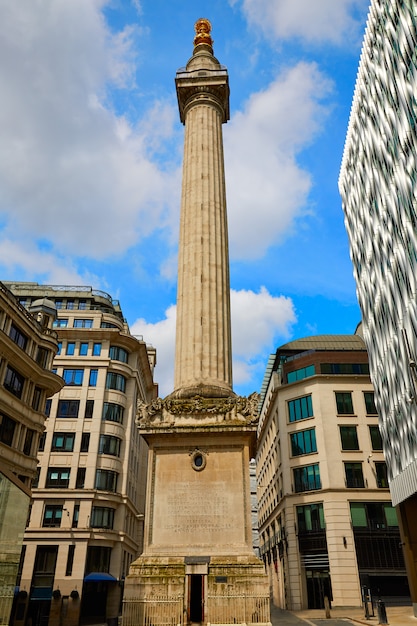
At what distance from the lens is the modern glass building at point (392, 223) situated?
3164cm

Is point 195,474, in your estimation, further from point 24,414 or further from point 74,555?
point 74,555

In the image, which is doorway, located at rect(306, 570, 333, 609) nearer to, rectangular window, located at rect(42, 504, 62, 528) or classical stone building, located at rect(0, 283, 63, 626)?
rectangular window, located at rect(42, 504, 62, 528)

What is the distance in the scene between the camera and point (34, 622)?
42.9 metres

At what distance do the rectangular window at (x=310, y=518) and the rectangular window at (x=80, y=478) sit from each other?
21673 mm

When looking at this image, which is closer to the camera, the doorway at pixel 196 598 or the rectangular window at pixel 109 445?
the doorway at pixel 196 598

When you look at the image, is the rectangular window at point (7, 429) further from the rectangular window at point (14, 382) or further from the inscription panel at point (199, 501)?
the inscription panel at point (199, 501)

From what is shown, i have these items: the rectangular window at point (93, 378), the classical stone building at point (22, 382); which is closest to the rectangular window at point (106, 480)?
the rectangular window at point (93, 378)

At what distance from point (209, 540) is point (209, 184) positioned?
21785 mm

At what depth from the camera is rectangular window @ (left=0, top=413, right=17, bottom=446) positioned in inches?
1408

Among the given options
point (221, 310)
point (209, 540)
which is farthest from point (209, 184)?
point (209, 540)

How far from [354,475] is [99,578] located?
25.4 m

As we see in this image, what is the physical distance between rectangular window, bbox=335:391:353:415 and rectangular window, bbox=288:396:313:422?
277cm

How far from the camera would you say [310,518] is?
45.9 m

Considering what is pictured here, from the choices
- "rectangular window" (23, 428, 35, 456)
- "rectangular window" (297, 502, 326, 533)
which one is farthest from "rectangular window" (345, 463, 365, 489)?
"rectangular window" (23, 428, 35, 456)
